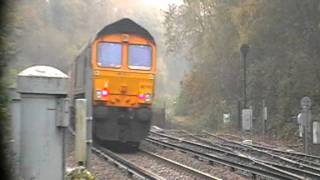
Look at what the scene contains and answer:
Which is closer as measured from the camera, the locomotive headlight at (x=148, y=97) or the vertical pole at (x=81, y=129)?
the vertical pole at (x=81, y=129)

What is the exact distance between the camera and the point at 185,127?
32.2m

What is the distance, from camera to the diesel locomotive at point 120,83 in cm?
1532

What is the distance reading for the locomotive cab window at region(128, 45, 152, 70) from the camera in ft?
51.6

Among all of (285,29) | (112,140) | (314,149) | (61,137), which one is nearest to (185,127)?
(285,29)

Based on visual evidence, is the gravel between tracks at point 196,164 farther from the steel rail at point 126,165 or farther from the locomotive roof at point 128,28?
the locomotive roof at point 128,28

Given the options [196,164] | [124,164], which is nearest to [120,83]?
[124,164]

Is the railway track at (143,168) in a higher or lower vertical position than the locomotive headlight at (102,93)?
lower

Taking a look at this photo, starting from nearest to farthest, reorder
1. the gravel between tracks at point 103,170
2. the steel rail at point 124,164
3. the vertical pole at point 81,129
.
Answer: the vertical pole at point 81,129 → the steel rail at point 124,164 → the gravel between tracks at point 103,170

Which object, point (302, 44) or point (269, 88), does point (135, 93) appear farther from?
point (269, 88)

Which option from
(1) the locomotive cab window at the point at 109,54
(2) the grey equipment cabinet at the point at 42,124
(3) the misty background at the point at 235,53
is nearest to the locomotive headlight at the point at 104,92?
(1) the locomotive cab window at the point at 109,54

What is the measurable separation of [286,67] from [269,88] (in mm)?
1782

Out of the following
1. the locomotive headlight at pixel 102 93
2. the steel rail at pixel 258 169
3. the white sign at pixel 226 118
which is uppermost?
the locomotive headlight at pixel 102 93

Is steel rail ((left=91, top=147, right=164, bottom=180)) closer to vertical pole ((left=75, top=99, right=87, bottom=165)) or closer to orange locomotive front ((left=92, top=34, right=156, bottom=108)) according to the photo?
orange locomotive front ((left=92, top=34, right=156, bottom=108))

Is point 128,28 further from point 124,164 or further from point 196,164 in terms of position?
point 196,164
